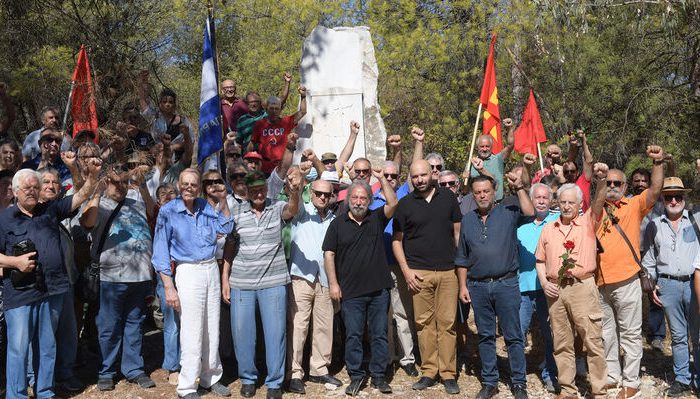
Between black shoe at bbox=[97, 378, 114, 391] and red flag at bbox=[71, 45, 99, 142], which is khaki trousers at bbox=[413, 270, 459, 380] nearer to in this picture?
black shoe at bbox=[97, 378, 114, 391]

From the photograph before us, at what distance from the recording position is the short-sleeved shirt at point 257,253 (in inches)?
255

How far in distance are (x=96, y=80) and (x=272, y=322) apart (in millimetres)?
3246

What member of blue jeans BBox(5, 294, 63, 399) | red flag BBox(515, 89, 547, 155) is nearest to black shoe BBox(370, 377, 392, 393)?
blue jeans BBox(5, 294, 63, 399)

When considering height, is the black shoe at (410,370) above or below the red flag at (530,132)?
below

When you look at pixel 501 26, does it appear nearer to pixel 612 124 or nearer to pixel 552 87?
pixel 552 87

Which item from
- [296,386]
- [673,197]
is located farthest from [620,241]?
[296,386]

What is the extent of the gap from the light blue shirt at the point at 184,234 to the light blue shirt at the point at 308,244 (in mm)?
732

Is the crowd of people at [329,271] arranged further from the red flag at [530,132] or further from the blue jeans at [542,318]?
the red flag at [530,132]

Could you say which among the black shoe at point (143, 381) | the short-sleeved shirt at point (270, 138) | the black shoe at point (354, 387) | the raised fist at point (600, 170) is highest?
the short-sleeved shirt at point (270, 138)

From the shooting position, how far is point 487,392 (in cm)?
651

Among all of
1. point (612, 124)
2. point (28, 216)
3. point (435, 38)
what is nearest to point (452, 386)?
point (28, 216)

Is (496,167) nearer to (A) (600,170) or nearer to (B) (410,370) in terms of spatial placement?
(A) (600,170)

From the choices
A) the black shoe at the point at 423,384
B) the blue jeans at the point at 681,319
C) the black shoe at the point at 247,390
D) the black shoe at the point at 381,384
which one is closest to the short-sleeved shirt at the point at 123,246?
the black shoe at the point at 247,390

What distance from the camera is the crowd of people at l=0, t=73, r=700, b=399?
623 cm
